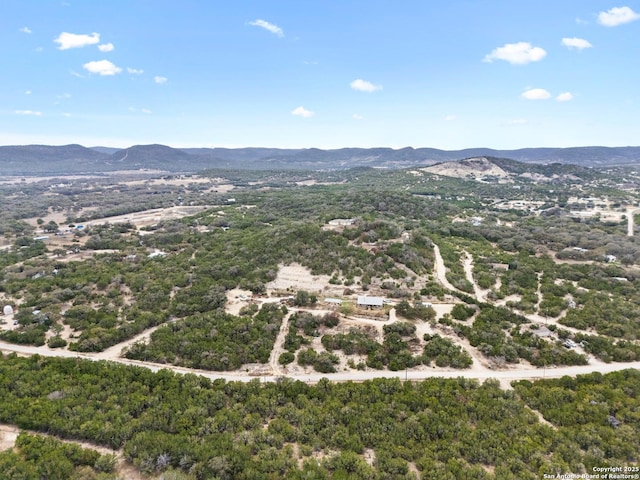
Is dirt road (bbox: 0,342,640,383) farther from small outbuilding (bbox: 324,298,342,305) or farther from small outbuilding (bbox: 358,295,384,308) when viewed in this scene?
small outbuilding (bbox: 324,298,342,305)

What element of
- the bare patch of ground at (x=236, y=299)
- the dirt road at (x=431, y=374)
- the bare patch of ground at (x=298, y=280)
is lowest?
the dirt road at (x=431, y=374)

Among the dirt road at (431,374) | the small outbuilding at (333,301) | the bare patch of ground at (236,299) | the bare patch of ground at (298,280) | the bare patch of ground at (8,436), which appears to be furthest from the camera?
the bare patch of ground at (298,280)

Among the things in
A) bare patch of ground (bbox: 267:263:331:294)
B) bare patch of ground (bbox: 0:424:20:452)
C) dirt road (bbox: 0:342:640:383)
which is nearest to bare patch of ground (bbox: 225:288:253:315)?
bare patch of ground (bbox: 267:263:331:294)

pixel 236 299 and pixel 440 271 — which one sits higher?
pixel 440 271

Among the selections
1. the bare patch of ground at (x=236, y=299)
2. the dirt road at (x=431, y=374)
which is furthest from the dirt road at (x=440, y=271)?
the bare patch of ground at (x=236, y=299)

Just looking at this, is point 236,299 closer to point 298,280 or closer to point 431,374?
point 298,280

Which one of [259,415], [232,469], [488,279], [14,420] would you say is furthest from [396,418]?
[488,279]

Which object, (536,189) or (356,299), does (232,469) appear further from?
(536,189)

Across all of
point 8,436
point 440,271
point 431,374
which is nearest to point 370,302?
point 431,374

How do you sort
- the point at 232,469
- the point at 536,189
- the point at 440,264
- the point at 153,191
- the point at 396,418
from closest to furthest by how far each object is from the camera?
1. the point at 232,469
2. the point at 396,418
3. the point at 440,264
4. the point at 536,189
5. the point at 153,191

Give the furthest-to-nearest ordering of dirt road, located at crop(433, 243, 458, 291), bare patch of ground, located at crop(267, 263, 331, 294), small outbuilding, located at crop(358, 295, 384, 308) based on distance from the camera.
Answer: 1. dirt road, located at crop(433, 243, 458, 291)
2. bare patch of ground, located at crop(267, 263, 331, 294)
3. small outbuilding, located at crop(358, 295, 384, 308)

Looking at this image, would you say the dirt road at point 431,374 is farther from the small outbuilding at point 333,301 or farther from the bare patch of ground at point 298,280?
the bare patch of ground at point 298,280
